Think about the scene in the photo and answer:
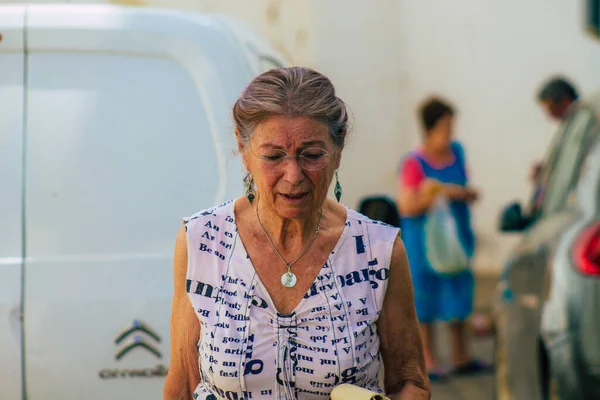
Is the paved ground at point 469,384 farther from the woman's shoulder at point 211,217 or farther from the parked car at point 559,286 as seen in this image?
the woman's shoulder at point 211,217

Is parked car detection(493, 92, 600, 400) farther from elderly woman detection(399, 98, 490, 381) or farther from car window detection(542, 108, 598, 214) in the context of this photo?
elderly woman detection(399, 98, 490, 381)

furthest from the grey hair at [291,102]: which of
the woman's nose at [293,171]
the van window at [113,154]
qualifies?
the van window at [113,154]

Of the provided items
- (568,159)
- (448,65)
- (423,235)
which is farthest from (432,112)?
(448,65)

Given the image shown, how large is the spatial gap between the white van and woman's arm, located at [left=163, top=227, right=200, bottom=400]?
2.05ft

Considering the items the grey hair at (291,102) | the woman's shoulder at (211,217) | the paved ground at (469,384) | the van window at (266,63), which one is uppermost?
the van window at (266,63)

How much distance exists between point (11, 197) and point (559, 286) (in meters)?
2.37

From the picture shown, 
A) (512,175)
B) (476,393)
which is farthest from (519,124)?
(476,393)

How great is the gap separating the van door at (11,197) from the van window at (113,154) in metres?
0.04

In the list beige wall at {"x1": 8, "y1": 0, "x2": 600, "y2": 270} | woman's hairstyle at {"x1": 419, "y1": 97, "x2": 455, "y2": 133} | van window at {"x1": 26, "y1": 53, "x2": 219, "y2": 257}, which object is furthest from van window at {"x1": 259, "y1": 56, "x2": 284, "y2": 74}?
beige wall at {"x1": 8, "y1": 0, "x2": 600, "y2": 270}

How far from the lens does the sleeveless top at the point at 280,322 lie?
2.86 m

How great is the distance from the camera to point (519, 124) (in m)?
12.0

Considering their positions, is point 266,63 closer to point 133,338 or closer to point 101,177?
point 101,177

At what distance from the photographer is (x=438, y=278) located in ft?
24.9

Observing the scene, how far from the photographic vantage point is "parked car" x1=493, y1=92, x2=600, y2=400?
15.2ft
